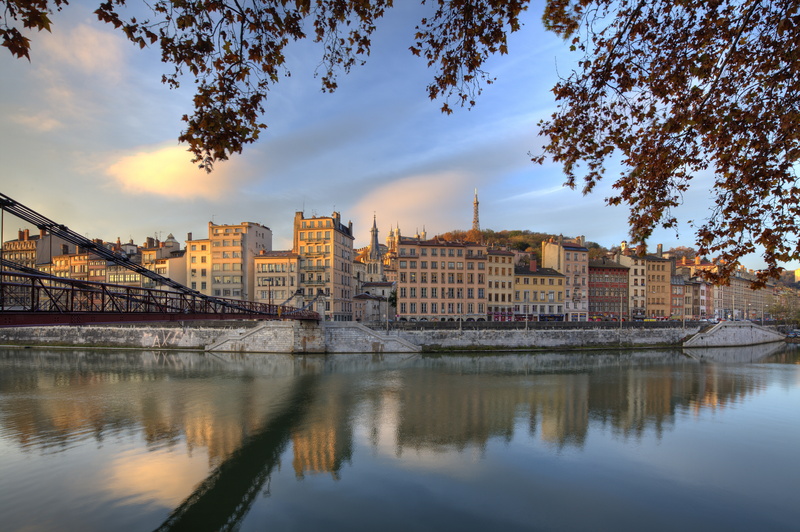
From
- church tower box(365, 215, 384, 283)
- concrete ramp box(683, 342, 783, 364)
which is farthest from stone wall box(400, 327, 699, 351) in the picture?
church tower box(365, 215, 384, 283)

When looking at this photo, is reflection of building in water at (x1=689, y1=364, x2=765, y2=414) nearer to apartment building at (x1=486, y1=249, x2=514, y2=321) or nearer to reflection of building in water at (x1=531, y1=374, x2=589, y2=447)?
reflection of building in water at (x1=531, y1=374, x2=589, y2=447)

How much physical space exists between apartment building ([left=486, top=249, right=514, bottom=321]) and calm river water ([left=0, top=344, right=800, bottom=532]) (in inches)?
1180

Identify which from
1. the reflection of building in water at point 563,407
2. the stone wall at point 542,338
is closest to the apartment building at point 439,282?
the stone wall at point 542,338

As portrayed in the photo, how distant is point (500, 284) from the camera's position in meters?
62.3

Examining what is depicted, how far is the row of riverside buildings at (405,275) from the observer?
57344 millimetres

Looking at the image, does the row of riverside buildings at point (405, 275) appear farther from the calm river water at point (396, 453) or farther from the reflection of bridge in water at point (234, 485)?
the reflection of bridge in water at point (234, 485)

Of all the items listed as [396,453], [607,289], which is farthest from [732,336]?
[396,453]

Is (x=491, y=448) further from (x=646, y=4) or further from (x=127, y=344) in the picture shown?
(x=127, y=344)

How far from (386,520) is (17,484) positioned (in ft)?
35.8

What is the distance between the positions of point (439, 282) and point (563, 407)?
35413mm

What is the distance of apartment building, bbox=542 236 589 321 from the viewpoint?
66938mm

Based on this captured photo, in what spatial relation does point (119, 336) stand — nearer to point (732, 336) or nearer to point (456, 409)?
point (456, 409)

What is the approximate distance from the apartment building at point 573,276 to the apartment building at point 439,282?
51.3ft

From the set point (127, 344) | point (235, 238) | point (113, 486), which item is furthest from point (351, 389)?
point (235, 238)
